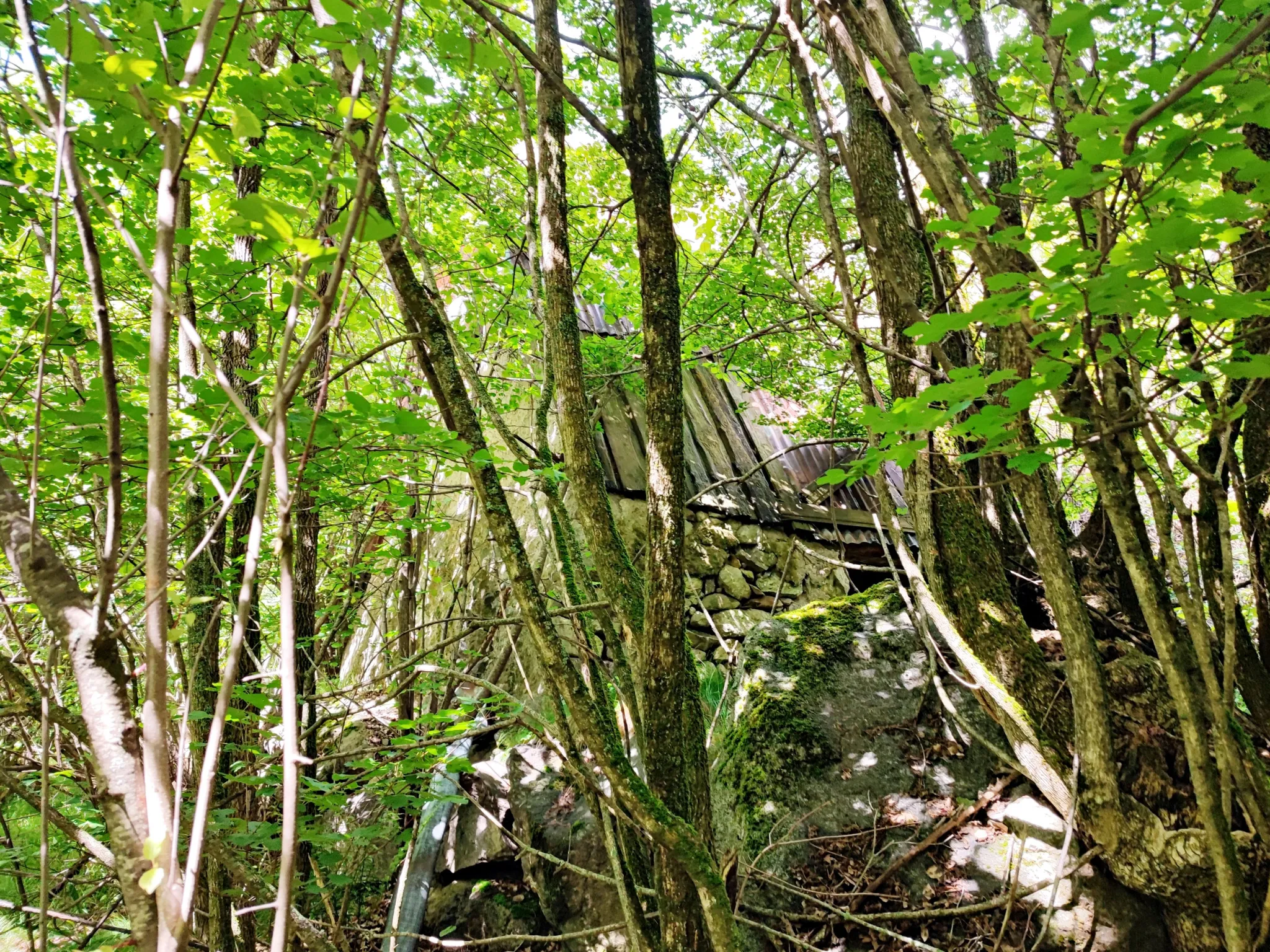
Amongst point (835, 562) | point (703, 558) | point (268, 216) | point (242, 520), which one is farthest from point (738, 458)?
point (268, 216)

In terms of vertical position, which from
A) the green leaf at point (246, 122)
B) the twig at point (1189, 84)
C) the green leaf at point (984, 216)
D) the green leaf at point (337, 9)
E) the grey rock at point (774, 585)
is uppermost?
the green leaf at point (337, 9)

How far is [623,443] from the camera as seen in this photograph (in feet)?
24.3

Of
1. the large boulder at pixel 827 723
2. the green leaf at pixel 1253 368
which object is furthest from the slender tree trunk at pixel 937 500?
the green leaf at pixel 1253 368

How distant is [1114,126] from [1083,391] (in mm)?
545

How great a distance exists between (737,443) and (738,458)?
10.0 inches

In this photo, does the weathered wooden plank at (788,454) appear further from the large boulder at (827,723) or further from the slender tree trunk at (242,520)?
the slender tree trunk at (242,520)

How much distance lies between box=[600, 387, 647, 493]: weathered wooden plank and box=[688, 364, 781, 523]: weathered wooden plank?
1000mm

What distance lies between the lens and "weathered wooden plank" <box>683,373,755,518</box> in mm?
7601

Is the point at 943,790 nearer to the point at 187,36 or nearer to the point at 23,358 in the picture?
the point at 187,36

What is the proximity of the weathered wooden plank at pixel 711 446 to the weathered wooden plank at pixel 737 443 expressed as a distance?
0.29ft

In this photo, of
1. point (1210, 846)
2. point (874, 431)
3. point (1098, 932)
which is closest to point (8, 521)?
point (874, 431)

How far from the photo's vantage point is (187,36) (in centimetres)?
168

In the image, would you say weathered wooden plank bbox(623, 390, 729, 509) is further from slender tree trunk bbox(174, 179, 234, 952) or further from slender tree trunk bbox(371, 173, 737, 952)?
slender tree trunk bbox(371, 173, 737, 952)

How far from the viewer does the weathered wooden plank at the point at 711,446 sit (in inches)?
299
